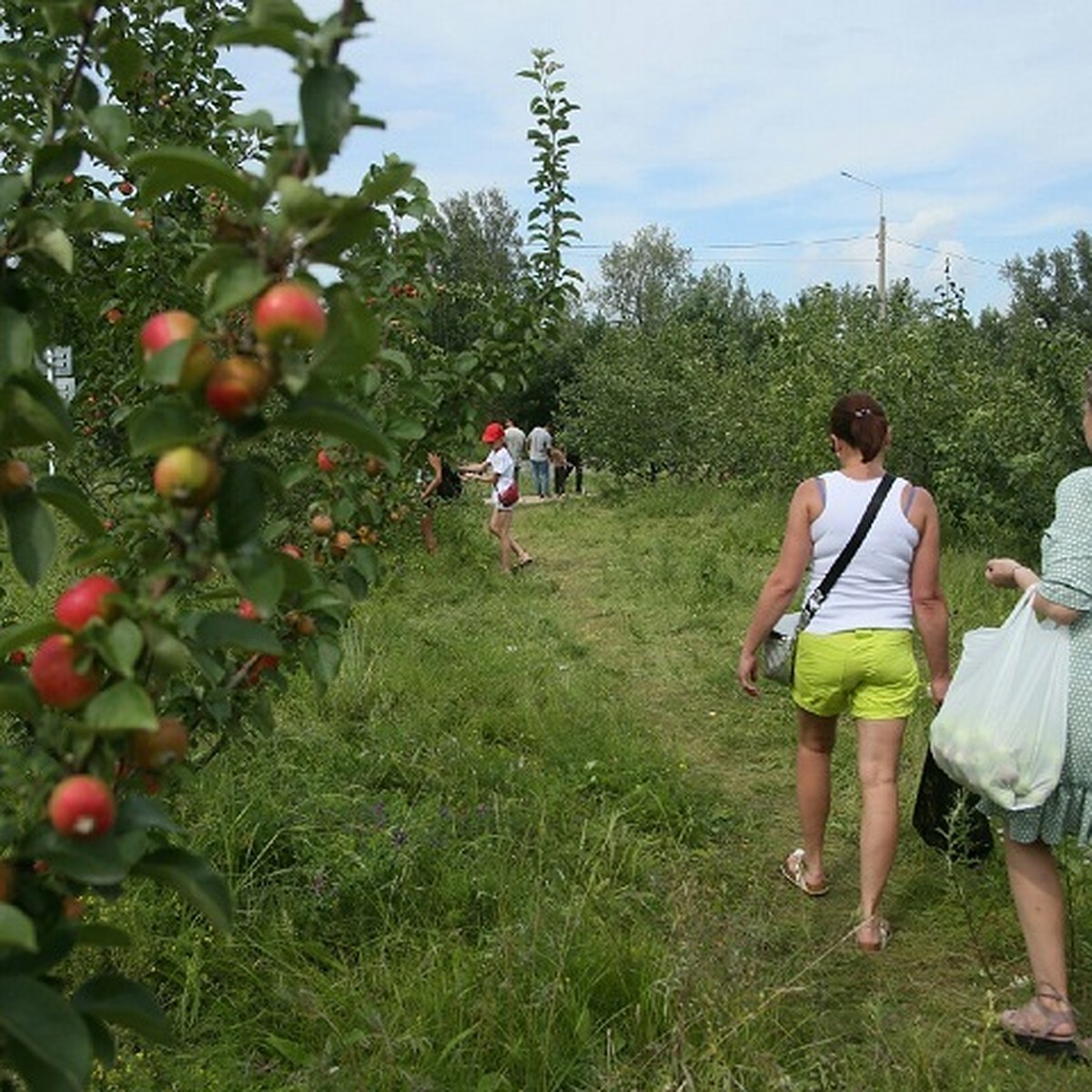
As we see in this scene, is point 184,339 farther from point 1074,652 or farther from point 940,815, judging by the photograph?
point 940,815

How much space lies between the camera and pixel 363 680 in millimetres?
5430

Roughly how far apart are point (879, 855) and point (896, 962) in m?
0.29

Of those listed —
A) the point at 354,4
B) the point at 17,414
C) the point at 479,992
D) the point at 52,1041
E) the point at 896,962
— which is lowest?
the point at 896,962

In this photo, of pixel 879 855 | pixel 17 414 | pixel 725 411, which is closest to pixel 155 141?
pixel 17 414

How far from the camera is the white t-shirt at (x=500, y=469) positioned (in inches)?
416

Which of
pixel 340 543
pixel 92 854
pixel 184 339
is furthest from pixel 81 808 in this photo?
pixel 340 543

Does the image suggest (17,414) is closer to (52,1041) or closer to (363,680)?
(52,1041)

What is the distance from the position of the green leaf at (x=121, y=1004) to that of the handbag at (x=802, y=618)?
2.79m

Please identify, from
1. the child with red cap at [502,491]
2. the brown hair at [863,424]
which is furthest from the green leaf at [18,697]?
the child with red cap at [502,491]

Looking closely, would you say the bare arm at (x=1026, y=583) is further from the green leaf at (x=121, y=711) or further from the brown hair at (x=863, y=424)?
the green leaf at (x=121, y=711)

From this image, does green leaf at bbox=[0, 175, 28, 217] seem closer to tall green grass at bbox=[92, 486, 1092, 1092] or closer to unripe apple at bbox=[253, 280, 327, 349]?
unripe apple at bbox=[253, 280, 327, 349]

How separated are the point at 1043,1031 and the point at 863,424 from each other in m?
1.67

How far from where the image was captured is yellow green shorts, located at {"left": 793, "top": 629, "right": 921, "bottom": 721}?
3.62 m

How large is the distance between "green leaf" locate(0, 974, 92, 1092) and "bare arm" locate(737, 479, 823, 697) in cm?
291
